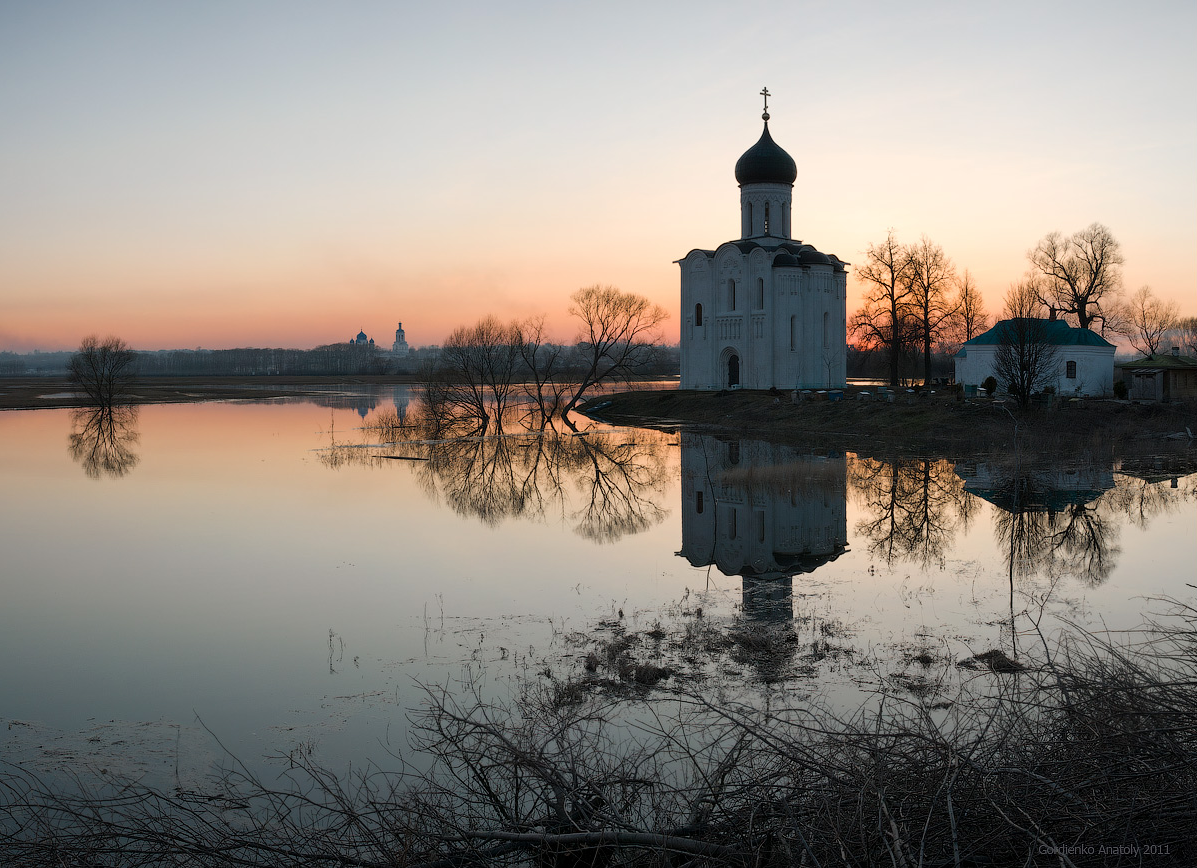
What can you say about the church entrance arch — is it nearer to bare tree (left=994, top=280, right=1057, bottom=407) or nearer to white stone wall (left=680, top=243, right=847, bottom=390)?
white stone wall (left=680, top=243, right=847, bottom=390)

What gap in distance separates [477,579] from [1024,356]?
24.0 meters

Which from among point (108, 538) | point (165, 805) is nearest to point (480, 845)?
point (165, 805)

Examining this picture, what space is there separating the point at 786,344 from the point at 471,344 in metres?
15.2

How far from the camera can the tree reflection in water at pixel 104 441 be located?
23578mm

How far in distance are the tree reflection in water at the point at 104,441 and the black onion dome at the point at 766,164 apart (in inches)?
1166

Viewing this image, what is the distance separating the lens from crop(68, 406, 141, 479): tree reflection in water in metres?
23.6

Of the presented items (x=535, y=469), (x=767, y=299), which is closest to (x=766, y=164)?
(x=767, y=299)

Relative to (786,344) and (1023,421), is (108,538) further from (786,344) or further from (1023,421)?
(786,344)

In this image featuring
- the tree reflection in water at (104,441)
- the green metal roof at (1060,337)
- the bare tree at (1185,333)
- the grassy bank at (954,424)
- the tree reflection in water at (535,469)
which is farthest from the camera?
the bare tree at (1185,333)

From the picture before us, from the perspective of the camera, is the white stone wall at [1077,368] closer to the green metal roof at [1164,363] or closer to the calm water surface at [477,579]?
the green metal roof at [1164,363]

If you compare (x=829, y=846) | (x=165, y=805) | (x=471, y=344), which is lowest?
(x=165, y=805)

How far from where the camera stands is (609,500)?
1802 cm

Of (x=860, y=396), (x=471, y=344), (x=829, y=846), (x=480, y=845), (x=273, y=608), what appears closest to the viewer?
(x=829, y=846)

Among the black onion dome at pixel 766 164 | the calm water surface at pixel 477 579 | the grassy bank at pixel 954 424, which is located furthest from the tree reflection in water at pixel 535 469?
the black onion dome at pixel 766 164
